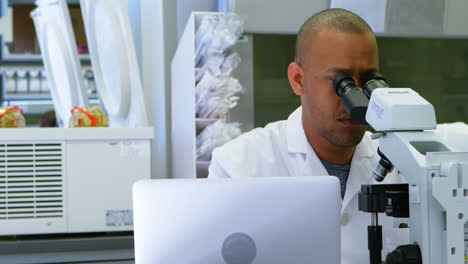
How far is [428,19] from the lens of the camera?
3240 millimetres

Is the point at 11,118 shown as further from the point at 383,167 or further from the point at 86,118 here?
the point at 383,167

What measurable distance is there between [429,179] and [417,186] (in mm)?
30

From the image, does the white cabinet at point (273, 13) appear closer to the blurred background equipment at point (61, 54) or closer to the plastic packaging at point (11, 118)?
the blurred background equipment at point (61, 54)

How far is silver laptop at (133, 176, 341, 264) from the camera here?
88 cm

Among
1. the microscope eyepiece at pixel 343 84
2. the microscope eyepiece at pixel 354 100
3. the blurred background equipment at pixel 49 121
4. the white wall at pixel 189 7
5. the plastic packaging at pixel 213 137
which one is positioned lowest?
the blurred background equipment at pixel 49 121

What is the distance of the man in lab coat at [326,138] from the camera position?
146 centimetres

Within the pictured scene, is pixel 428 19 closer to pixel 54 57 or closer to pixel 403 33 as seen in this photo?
pixel 403 33

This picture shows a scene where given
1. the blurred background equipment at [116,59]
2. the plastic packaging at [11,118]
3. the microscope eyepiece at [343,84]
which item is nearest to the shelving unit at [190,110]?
the blurred background equipment at [116,59]

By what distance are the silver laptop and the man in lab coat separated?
51 centimetres

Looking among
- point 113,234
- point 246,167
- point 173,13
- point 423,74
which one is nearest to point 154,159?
point 173,13

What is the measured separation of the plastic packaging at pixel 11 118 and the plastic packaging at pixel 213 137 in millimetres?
952

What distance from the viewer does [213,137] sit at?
2.59m

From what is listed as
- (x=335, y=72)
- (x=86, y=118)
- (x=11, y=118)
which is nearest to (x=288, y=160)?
(x=335, y=72)

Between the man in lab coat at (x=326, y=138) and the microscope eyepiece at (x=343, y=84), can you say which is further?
the man in lab coat at (x=326, y=138)
